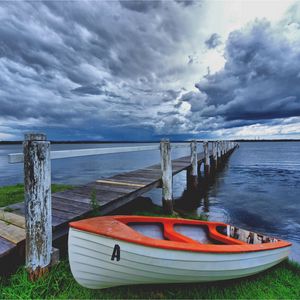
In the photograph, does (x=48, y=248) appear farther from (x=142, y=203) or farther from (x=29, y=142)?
(x=142, y=203)

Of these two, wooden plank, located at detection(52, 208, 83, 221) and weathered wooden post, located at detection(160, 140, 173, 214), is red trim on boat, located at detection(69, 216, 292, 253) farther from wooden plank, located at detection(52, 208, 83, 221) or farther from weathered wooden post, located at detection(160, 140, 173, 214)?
weathered wooden post, located at detection(160, 140, 173, 214)

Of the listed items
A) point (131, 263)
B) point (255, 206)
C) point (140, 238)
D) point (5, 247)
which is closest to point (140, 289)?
point (131, 263)

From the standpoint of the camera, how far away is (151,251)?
219 centimetres

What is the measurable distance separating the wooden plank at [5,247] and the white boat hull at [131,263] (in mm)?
1004

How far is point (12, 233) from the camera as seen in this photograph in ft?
9.76

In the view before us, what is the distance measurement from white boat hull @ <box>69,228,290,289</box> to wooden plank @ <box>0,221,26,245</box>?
3.58ft

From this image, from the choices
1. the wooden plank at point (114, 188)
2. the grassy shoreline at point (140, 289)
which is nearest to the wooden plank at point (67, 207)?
the grassy shoreline at point (140, 289)

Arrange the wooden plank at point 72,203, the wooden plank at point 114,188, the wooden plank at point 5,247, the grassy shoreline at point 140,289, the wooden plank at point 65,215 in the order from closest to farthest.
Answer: the grassy shoreline at point 140,289
the wooden plank at point 5,247
the wooden plank at point 65,215
the wooden plank at point 72,203
the wooden plank at point 114,188

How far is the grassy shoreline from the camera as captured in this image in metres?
2.42

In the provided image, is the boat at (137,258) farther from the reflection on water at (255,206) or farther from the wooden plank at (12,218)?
the reflection on water at (255,206)

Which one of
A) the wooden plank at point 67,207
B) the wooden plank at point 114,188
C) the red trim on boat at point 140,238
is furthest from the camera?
the wooden plank at point 114,188

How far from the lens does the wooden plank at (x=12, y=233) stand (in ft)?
9.17

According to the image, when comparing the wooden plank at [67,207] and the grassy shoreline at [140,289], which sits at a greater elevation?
the wooden plank at [67,207]

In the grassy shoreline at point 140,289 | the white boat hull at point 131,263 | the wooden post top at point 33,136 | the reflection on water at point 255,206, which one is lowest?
the reflection on water at point 255,206
